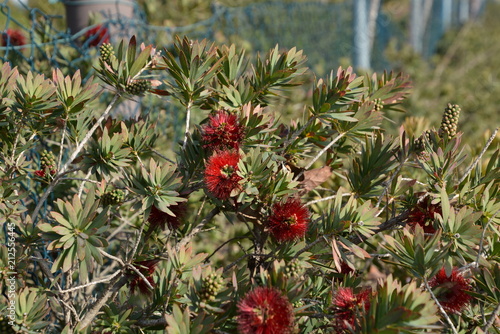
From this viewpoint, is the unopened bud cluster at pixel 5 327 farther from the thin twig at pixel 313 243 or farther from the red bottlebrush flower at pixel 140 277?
the thin twig at pixel 313 243

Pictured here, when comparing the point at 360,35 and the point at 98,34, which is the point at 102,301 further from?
the point at 360,35

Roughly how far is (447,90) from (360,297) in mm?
4860

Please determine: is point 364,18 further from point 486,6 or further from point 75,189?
point 486,6

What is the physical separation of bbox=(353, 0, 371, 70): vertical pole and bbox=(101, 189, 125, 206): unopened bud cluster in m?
4.83

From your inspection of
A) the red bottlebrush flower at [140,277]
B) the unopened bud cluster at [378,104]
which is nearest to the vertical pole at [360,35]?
the unopened bud cluster at [378,104]

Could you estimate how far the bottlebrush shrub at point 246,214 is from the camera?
118cm

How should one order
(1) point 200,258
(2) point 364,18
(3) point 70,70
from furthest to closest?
(2) point 364,18
(3) point 70,70
(1) point 200,258

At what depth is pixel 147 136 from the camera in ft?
5.04

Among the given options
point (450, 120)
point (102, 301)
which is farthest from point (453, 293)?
point (102, 301)

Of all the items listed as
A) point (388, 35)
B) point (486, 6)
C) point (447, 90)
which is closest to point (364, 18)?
point (447, 90)

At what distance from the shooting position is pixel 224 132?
4.57 feet

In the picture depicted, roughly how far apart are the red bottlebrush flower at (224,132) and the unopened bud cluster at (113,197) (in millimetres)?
266

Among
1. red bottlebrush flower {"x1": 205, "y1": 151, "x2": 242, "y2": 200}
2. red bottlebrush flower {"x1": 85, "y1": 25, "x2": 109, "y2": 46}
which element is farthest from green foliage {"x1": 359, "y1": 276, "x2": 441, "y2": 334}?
red bottlebrush flower {"x1": 85, "y1": 25, "x2": 109, "y2": 46}

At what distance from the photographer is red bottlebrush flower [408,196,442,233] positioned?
1431 mm
